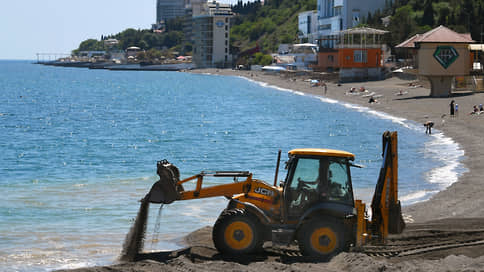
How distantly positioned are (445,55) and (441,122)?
55.7 feet

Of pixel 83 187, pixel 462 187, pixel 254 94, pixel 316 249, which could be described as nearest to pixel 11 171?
pixel 83 187

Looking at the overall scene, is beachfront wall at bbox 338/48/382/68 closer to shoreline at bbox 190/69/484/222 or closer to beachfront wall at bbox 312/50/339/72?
shoreline at bbox 190/69/484/222

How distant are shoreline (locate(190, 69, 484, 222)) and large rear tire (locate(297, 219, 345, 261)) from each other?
552cm

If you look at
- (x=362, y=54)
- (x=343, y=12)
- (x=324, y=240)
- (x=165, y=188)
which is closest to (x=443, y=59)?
(x=362, y=54)

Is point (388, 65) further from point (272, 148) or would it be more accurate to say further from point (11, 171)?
point (11, 171)

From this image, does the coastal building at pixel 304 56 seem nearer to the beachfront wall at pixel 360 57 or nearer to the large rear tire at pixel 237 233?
the beachfront wall at pixel 360 57

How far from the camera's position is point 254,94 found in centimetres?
9919

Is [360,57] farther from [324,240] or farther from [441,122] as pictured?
[324,240]

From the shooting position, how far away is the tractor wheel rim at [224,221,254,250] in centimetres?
1290

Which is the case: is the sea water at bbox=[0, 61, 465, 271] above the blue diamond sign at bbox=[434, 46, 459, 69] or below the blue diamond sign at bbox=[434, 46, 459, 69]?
below

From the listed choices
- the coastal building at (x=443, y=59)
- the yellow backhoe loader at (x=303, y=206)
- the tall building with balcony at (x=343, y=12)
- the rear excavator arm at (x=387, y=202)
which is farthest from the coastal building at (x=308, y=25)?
the yellow backhoe loader at (x=303, y=206)

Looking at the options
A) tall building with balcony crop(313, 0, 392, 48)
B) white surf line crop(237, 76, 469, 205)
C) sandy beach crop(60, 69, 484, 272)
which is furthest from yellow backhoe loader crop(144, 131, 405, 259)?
tall building with balcony crop(313, 0, 392, 48)

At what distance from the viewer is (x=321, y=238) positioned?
12781 millimetres

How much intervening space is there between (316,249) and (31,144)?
1347 inches
